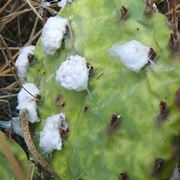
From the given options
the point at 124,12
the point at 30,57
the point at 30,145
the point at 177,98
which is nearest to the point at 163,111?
the point at 177,98

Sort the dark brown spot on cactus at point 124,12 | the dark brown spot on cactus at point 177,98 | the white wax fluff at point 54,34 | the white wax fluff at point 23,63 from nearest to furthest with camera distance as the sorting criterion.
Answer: the dark brown spot on cactus at point 177,98, the dark brown spot on cactus at point 124,12, the white wax fluff at point 54,34, the white wax fluff at point 23,63

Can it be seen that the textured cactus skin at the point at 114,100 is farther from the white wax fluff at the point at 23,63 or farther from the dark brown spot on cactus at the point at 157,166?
the white wax fluff at the point at 23,63

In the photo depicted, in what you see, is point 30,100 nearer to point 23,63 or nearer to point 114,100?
point 23,63

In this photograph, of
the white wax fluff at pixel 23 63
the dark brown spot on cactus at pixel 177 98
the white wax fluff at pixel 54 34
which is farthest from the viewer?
the white wax fluff at pixel 23 63

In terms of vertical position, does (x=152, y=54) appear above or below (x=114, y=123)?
above

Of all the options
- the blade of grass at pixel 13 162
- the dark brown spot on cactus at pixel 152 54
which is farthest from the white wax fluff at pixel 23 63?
the dark brown spot on cactus at pixel 152 54

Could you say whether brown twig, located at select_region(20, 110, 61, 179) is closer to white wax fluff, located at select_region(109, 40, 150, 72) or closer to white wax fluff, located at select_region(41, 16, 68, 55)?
white wax fluff, located at select_region(41, 16, 68, 55)

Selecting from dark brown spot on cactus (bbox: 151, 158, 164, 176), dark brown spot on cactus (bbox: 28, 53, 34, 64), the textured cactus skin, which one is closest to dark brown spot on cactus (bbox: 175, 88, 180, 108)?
the textured cactus skin

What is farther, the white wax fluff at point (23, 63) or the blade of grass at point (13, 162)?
the white wax fluff at point (23, 63)

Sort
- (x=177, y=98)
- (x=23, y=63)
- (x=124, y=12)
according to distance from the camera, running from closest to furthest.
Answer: (x=177, y=98) → (x=124, y=12) → (x=23, y=63)
